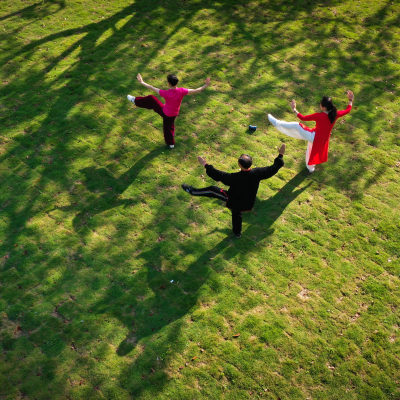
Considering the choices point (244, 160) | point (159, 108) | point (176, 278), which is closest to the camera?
point (244, 160)

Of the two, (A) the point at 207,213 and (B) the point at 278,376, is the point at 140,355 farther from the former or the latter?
(A) the point at 207,213

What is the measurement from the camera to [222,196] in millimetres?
7363

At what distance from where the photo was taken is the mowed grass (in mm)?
5980

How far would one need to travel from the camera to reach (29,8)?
1452 cm

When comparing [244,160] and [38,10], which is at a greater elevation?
[38,10]

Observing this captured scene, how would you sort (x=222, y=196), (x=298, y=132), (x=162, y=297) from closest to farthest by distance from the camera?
(x=162, y=297)
(x=222, y=196)
(x=298, y=132)

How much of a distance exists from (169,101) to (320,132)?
3655 mm

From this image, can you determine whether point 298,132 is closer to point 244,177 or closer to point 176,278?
point 244,177

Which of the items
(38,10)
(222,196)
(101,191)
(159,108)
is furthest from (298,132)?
(38,10)

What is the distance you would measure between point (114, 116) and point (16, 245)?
460cm

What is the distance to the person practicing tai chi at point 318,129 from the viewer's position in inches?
313

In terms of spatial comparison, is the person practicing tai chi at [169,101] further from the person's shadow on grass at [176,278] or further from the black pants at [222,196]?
the person's shadow on grass at [176,278]

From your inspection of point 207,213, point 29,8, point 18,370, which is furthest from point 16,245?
point 29,8

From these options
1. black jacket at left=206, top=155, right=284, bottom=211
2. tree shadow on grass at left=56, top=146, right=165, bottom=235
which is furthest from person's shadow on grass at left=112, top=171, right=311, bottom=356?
tree shadow on grass at left=56, top=146, right=165, bottom=235
